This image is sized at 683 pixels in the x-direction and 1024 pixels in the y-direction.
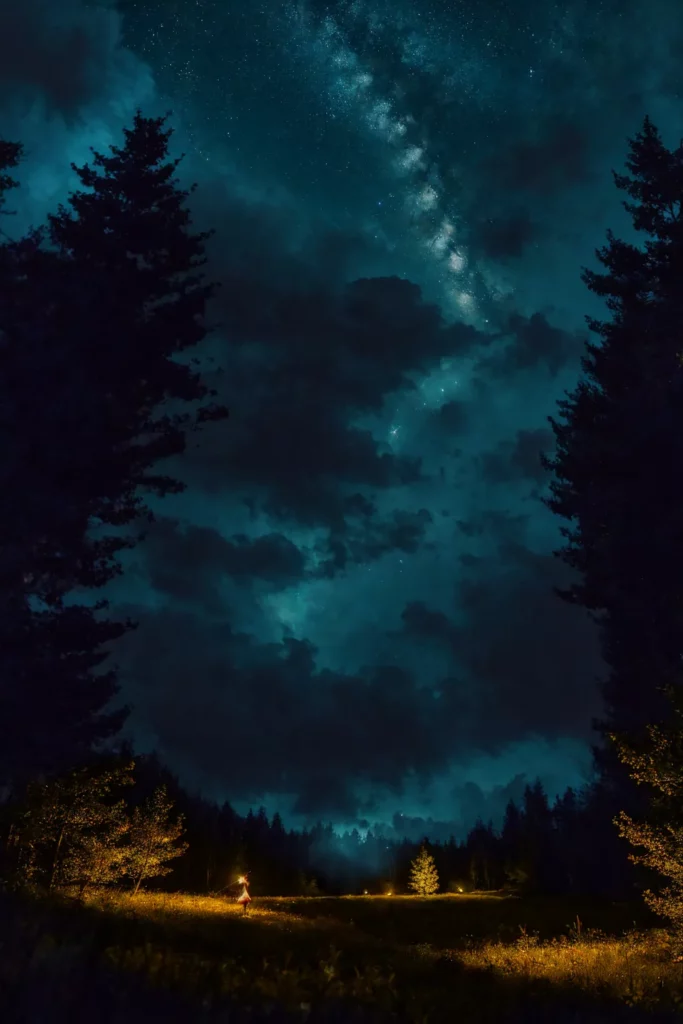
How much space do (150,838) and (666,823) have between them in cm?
1811

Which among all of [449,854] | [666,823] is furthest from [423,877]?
[666,823]

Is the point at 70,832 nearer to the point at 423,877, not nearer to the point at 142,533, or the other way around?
the point at 142,533

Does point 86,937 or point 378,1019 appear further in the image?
point 86,937

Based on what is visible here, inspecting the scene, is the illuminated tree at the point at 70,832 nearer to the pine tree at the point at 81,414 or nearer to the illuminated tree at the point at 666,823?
the pine tree at the point at 81,414

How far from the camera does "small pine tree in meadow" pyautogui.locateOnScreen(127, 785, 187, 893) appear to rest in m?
25.8

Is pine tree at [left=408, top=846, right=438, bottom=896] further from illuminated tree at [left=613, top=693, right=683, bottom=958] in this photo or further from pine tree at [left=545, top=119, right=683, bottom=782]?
illuminated tree at [left=613, top=693, right=683, bottom=958]

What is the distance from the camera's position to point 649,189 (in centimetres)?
2656

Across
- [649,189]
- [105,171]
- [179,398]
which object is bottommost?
[179,398]

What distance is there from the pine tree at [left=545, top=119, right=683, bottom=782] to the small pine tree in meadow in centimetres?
1595

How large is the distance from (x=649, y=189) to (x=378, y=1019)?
28982 millimetres

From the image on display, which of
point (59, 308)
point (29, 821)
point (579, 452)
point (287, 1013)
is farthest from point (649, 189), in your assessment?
point (287, 1013)

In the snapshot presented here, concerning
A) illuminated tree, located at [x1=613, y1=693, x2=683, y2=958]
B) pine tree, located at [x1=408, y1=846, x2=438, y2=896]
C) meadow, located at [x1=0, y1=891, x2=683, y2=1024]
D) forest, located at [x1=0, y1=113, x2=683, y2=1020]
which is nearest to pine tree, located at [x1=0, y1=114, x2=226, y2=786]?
forest, located at [x1=0, y1=113, x2=683, y2=1020]

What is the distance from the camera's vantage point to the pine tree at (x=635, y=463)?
21766 mm

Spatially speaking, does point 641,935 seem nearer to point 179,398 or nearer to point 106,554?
point 106,554
